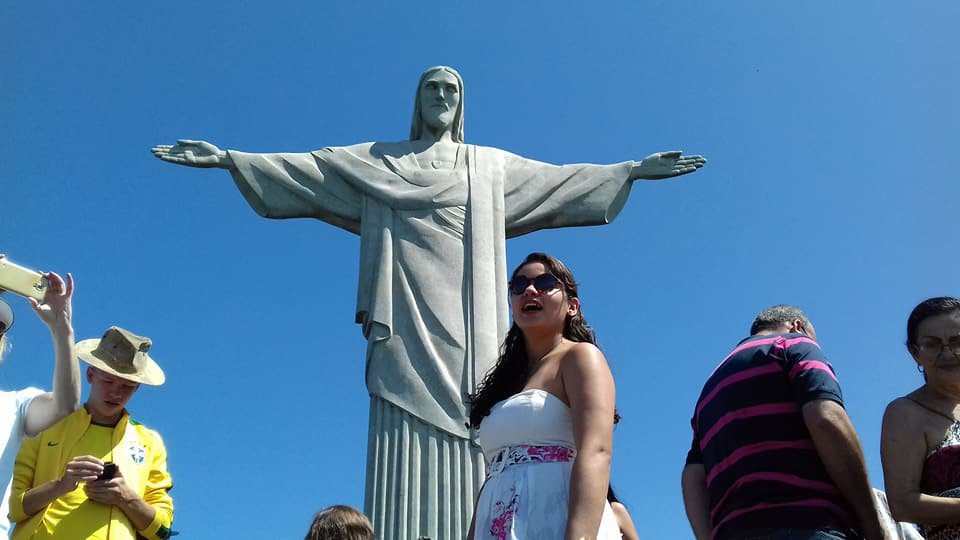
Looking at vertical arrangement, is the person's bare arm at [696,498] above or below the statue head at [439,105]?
below

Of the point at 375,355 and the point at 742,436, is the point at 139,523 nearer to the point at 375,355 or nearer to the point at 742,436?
the point at 742,436

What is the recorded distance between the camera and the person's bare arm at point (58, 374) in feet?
14.5

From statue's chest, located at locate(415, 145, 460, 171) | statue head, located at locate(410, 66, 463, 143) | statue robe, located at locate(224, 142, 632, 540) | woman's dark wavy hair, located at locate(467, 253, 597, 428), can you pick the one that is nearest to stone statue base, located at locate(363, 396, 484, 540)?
statue robe, located at locate(224, 142, 632, 540)

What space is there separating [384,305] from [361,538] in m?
4.44

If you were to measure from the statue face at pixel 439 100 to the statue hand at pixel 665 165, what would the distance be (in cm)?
176

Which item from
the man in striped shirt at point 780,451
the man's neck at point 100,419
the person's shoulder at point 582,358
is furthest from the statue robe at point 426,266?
the person's shoulder at point 582,358

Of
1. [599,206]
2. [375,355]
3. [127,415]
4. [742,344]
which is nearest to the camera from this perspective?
[742,344]

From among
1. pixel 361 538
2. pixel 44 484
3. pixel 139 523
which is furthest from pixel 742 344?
pixel 44 484

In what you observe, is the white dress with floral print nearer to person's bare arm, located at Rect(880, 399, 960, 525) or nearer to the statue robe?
person's bare arm, located at Rect(880, 399, 960, 525)

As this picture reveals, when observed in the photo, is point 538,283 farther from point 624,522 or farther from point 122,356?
point 122,356

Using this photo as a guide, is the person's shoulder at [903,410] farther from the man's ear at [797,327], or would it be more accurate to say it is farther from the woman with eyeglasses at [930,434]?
the man's ear at [797,327]

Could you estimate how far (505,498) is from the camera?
10.6ft

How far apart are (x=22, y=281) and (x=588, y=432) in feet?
9.33

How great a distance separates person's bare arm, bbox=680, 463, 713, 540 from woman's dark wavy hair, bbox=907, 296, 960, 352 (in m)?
1.00
